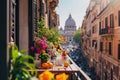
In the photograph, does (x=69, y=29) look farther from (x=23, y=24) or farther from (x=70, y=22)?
(x=23, y=24)

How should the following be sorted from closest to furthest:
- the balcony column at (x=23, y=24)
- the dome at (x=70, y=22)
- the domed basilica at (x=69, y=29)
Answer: the balcony column at (x=23, y=24)
the domed basilica at (x=69, y=29)
the dome at (x=70, y=22)

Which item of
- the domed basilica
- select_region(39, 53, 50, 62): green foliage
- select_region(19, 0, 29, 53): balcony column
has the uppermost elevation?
the domed basilica

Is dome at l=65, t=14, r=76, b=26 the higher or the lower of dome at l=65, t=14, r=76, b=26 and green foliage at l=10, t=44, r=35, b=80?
the higher

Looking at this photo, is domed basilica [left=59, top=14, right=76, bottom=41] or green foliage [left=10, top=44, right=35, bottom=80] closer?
green foliage [left=10, top=44, right=35, bottom=80]

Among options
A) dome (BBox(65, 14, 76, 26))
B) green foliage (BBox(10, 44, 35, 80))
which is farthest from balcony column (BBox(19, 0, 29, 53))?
dome (BBox(65, 14, 76, 26))

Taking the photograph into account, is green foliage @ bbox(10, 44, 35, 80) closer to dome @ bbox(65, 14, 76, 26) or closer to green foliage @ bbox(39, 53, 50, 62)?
green foliage @ bbox(39, 53, 50, 62)

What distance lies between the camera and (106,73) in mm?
31656

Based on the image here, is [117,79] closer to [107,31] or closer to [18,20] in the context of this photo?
[107,31]

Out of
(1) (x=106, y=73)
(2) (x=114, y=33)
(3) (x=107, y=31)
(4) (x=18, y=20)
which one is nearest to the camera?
(4) (x=18, y=20)

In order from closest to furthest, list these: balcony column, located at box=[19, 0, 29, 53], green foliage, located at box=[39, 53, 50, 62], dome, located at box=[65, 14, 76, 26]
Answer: green foliage, located at box=[39, 53, 50, 62]
balcony column, located at box=[19, 0, 29, 53]
dome, located at box=[65, 14, 76, 26]

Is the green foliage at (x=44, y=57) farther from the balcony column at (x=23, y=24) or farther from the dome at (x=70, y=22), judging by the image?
the dome at (x=70, y=22)

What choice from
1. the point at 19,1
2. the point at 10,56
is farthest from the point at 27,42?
the point at 10,56
